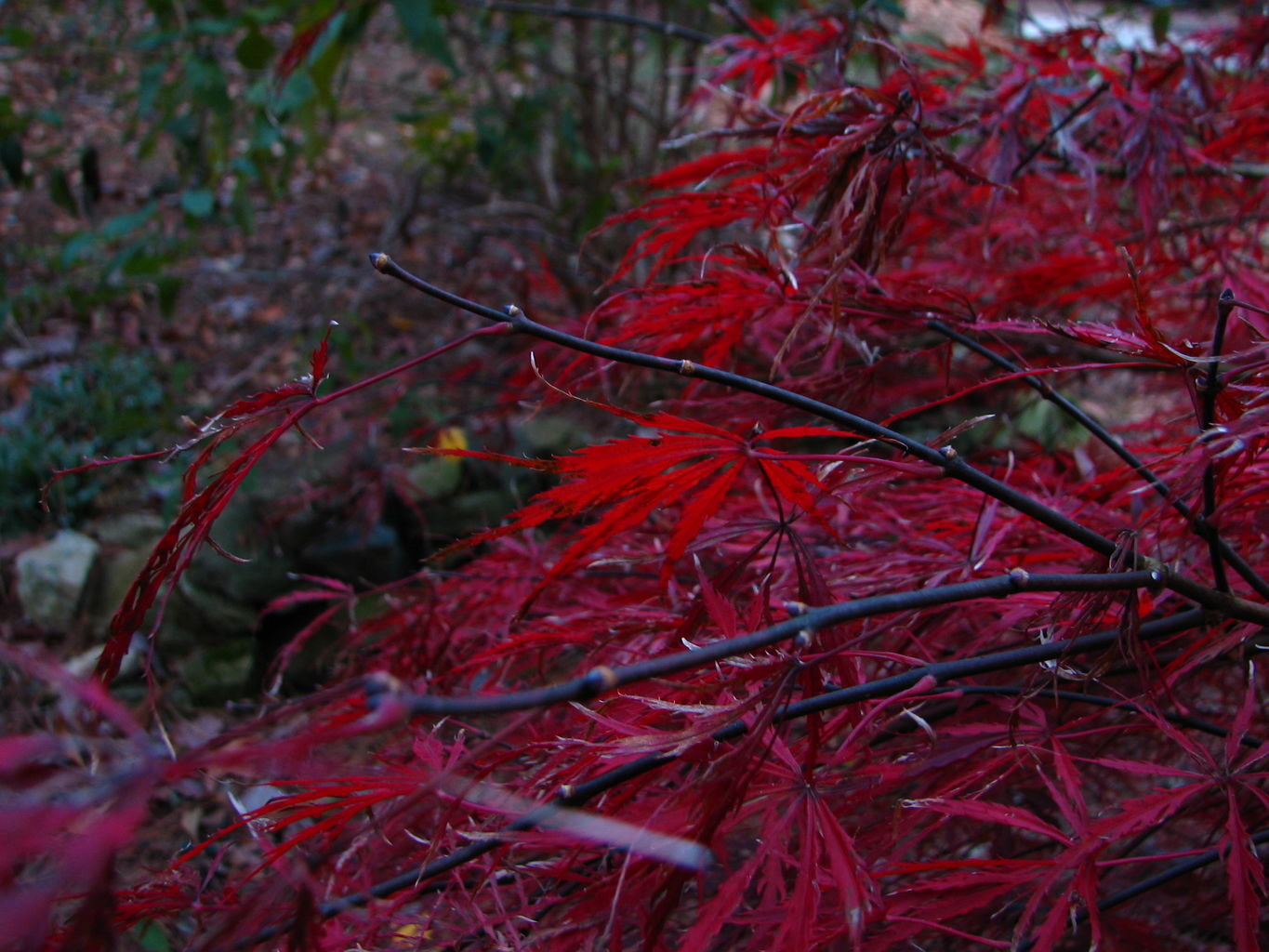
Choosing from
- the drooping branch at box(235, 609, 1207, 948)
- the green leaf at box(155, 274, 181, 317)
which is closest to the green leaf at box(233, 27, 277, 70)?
the green leaf at box(155, 274, 181, 317)

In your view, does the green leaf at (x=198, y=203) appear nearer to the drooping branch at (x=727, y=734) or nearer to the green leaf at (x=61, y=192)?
the green leaf at (x=61, y=192)

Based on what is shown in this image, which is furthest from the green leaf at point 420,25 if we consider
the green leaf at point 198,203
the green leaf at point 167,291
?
the green leaf at point 167,291

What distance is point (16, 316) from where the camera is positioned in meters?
3.01

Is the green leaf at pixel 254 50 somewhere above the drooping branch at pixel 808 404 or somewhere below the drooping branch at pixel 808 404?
above

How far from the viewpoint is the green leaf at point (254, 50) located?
1.86 m

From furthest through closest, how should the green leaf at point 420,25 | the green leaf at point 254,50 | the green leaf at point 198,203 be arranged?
1. the green leaf at point 198,203
2. the green leaf at point 254,50
3. the green leaf at point 420,25

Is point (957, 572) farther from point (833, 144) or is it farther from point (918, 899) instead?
point (833, 144)

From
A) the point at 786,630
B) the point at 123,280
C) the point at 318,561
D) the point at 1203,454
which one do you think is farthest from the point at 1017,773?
the point at 123,280

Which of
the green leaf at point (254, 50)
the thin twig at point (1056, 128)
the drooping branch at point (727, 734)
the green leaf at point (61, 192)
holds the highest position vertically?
the green leaf at point (254, 50)

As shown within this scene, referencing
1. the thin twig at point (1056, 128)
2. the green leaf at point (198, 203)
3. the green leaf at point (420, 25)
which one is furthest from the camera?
the green leaf at point (198, 203)

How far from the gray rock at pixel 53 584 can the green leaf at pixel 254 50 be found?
1315 mm

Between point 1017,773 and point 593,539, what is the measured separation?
2.06 feet

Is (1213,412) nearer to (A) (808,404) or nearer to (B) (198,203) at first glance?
(A) (808,404)

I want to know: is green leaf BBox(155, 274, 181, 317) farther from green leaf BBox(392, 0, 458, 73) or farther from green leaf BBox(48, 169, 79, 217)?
green leaf BBox(392, 0, 458, 73)
